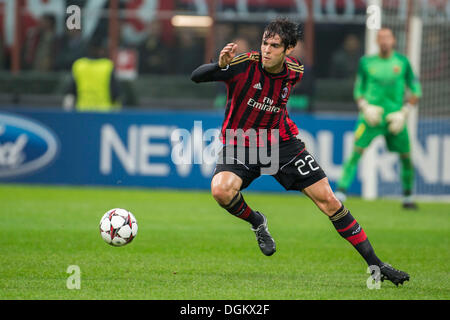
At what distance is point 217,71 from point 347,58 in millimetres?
11572

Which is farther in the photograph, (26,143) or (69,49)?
(69,49)

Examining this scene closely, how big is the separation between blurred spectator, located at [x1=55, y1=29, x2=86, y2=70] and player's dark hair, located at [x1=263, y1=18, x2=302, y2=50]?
11562 mm

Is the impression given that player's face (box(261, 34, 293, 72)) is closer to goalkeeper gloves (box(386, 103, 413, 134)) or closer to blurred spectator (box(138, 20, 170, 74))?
goalkeeper gloves (box(386, 103, 413, 134))

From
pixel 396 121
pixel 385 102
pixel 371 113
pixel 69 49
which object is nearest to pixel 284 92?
pixel 371 113

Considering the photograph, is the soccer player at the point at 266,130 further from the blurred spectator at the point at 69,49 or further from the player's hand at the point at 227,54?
the blurred spectator at the point at 69,49

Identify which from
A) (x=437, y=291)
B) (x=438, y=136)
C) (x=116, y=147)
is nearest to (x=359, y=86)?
(x=438, y=136)

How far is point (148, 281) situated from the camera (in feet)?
19.4

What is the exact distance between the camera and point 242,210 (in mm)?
6652

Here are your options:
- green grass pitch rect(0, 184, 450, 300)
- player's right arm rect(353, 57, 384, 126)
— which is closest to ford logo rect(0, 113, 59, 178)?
green grass pitch rect(0, 184, 450, 300)

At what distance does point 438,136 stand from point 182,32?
6455 mm

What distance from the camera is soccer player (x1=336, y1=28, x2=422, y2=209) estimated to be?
11156 millimetres

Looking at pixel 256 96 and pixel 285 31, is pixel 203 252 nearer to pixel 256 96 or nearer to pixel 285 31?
pixel 256 96

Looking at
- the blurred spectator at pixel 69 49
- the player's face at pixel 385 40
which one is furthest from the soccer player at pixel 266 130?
the blurred spectator at pixel 69 49
